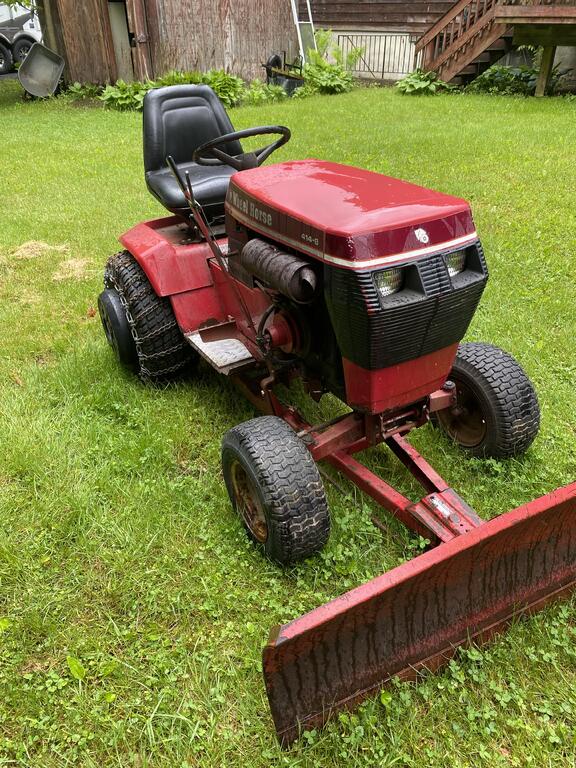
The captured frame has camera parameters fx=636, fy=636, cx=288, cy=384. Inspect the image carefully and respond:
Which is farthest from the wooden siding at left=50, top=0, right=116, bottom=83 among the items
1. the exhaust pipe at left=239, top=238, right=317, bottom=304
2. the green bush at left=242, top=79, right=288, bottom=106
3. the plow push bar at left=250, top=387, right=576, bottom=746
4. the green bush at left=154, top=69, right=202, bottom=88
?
the plow push bar at left=250, top=387, right=576, bottom=746

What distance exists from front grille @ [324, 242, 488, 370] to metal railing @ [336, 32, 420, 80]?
572 inches

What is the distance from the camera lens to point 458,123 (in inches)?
368

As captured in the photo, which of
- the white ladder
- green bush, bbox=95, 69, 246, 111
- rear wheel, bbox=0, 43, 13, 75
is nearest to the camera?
green bush, bbox=95, 69, 246, 111

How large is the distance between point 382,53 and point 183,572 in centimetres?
1578

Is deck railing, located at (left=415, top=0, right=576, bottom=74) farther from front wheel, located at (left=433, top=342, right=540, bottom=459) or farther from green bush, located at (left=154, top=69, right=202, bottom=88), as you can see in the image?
front wheel, located at (left=433, top=342, right=540, bottom=459)

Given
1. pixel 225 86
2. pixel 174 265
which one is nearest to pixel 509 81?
pixel 225 86

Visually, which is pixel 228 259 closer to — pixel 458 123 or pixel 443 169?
pixel 443 169

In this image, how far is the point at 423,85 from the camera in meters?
12.1

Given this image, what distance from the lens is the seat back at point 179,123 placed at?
354cm

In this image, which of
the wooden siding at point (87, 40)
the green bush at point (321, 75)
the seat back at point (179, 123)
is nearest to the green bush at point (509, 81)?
the green bush at point (321, 75)

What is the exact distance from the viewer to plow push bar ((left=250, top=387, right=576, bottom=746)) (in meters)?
1.70

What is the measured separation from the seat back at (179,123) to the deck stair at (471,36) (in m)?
9.18

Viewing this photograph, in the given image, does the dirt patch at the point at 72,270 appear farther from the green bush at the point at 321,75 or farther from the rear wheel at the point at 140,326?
the green bush at the point at 321,75

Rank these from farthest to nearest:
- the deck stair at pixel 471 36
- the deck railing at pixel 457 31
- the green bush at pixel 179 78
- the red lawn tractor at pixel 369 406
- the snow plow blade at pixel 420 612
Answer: the deck railing at pixel 457 31
the green bush at pixel 179 78
the deck stair at pixel 471 36
the red lawn tractor at pixel 369 406
the snow plow blade at pixel 420 612
